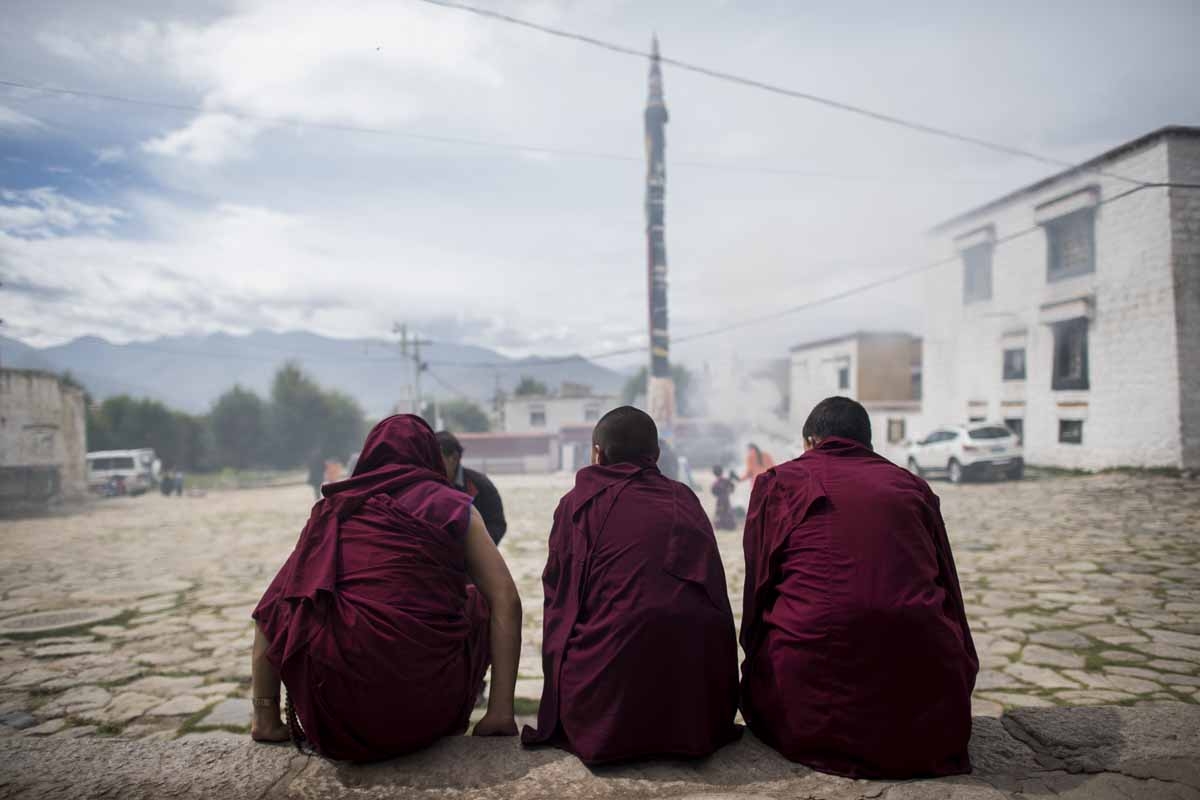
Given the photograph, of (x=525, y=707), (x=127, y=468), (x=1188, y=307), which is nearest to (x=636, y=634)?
(x=525, y=707)

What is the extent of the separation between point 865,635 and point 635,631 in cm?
66

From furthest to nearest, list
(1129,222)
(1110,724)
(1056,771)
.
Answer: (1129,222), (1110,724), (1056,771)

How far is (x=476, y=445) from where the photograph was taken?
113 feet

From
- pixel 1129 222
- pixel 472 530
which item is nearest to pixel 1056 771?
pixel 472 530

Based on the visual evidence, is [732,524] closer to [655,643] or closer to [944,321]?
[655,643]

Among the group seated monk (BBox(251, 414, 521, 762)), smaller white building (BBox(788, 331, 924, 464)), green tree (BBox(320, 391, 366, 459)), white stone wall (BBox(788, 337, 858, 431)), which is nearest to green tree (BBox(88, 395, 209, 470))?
green tree (BBox(320, 391, 366, 459))

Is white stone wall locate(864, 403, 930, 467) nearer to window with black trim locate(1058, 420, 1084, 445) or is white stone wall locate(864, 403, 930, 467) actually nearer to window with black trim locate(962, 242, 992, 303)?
window with black trim locate(962, 242, 992, 303)

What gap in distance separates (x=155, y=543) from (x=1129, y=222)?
61.4 feet

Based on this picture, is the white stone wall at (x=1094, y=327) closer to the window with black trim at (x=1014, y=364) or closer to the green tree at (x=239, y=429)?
the window with black trim at (x=1014, y=364)

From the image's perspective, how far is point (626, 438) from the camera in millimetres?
2375

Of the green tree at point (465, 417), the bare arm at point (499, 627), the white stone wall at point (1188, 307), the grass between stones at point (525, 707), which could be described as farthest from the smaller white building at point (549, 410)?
the bare arm at point (499, 627)

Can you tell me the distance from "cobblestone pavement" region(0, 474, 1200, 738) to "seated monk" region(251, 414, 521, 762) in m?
1.23

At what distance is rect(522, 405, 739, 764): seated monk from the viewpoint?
1.97 meters

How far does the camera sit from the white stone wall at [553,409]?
48000 mm
